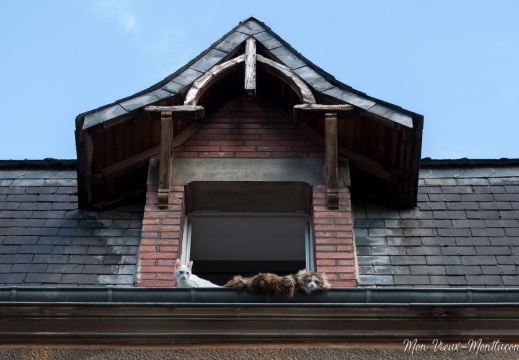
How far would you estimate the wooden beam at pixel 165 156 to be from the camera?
9523 mm

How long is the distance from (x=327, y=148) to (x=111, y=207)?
213cm

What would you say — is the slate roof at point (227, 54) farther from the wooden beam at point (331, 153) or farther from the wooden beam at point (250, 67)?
the wooden beam at point (331, 153)

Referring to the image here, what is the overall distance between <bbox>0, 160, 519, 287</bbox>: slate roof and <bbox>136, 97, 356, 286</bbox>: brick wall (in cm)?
25

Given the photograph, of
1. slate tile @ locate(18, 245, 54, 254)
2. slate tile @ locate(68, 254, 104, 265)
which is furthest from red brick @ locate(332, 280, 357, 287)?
slate tile @ locate(18, 245, 54, 254)

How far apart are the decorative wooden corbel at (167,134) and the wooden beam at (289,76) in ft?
3.10

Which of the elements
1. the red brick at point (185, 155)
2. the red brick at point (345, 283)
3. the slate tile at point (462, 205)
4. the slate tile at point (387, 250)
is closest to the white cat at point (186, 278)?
the red brick at point (345, 283)

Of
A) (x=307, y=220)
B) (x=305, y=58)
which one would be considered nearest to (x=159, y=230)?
(x=307, y=220)

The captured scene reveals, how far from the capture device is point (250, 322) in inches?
301

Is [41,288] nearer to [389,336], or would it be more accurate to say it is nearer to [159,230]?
[159,230]

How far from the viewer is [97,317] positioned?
765 centimetres

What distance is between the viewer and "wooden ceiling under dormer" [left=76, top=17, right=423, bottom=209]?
972 centimetres

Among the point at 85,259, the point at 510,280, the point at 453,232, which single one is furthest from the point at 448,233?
the point at 85,259

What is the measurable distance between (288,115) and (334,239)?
1.78m

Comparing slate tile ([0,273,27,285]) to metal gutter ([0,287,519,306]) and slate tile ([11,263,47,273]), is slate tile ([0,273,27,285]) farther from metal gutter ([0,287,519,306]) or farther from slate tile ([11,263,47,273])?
metal gutter ([0,287,519,306])
